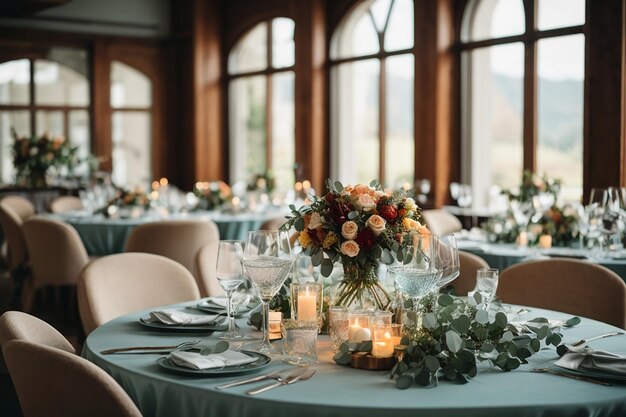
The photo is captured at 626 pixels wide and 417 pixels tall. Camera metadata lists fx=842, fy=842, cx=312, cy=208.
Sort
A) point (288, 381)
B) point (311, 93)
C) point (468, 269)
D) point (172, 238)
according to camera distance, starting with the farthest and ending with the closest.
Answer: point (311, 93)
point (172, 238)
point (468, 269)
point (288, 381)

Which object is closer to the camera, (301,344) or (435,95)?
(301,344)

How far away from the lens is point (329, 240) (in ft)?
8.05

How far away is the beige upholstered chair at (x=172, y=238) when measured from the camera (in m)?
5.39

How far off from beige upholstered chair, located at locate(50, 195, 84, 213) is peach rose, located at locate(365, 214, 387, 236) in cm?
587

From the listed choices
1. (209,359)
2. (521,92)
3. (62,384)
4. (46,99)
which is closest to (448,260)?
(209,359)

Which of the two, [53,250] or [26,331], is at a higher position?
[26,331]

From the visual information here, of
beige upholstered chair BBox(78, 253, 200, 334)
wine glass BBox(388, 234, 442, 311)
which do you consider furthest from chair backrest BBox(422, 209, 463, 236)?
wine glass BBox(388, 234, 442, 311)

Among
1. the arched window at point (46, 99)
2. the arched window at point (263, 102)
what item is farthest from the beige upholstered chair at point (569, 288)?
the arched window at point (46, 99)

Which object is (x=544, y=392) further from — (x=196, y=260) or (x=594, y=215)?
(x=594, y=215)

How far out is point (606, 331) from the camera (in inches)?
99.0

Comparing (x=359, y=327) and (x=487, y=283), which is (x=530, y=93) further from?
(x=359, y=327)

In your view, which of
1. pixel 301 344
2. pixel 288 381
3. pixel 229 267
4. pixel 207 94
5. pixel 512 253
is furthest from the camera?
pixel 207 94

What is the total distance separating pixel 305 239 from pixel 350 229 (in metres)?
0.16

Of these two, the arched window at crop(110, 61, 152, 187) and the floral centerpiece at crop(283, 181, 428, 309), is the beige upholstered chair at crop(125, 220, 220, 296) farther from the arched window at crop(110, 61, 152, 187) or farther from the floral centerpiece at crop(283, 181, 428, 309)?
the arched window at crop(110, 61, 152, 187)
